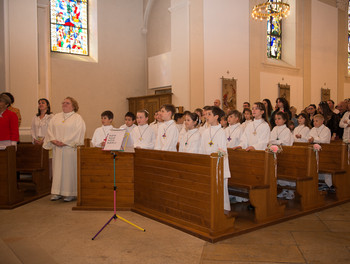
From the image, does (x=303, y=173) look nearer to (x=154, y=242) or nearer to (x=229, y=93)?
(x=154, y=242)

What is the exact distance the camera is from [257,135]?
567 centimetres

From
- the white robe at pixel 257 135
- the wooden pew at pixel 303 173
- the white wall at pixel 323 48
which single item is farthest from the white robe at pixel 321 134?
the white wall at pixel 323 48

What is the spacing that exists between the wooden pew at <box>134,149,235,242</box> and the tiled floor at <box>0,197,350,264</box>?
7.1 inches

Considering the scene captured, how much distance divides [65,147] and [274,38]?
38.3 ft

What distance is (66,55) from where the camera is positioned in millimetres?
11977

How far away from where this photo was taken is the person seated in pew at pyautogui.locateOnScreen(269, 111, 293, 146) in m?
6.32

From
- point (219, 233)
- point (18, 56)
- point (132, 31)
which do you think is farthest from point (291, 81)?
point (219, 233)

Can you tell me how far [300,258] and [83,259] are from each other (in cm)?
222

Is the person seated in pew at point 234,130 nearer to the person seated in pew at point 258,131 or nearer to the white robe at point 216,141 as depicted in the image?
the person seated in pew at point 258,131

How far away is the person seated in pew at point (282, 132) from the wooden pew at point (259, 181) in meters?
1.54

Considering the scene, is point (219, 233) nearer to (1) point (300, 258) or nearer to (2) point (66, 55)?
(1) point (300, 258)

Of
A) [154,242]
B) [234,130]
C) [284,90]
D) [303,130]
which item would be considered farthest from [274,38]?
[154,242]

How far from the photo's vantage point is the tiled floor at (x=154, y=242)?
11.2ft

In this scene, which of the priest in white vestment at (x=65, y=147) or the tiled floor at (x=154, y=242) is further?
the priest in white vestment at (x=65, y=147)
